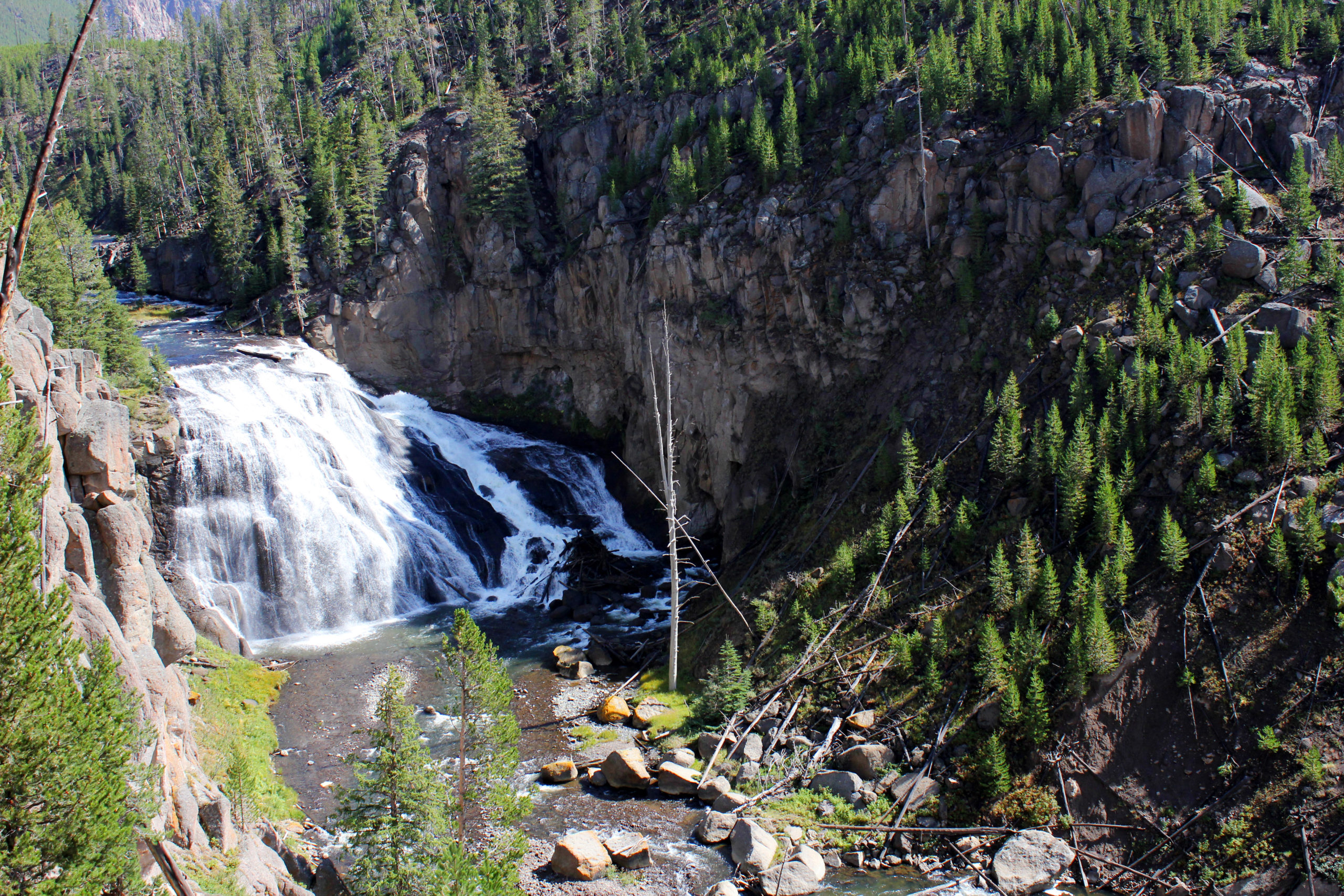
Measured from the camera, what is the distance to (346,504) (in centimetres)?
3619

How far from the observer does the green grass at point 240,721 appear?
770 inches

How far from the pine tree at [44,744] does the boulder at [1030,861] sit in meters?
14.6

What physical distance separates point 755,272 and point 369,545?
19.9m

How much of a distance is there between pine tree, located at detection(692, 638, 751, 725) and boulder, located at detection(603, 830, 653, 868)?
17.9 feet

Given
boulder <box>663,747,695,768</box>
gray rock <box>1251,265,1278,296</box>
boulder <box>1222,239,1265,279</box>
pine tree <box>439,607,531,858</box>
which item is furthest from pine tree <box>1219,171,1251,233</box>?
pine tree <box>439,607,531,858</box>

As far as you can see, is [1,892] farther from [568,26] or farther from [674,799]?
[568,26]

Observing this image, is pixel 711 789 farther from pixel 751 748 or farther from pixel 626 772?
pixel 626 772

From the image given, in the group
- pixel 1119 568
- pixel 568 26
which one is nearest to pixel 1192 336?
pixel 1119 568

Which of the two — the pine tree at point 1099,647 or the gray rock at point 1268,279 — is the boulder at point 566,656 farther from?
the gray rock at point 1268,279

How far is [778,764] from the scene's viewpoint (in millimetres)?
20703

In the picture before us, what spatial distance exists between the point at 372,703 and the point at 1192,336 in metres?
25.6

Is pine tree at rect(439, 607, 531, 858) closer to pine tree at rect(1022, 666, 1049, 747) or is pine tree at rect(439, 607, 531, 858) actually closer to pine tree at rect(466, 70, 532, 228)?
pine tree at rect(1022, 666, 1049, 747)

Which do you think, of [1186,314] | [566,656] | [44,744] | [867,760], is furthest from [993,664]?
[44,744]

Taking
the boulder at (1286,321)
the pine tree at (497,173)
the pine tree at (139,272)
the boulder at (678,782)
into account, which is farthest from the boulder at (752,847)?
the pine tree at (139,272)
